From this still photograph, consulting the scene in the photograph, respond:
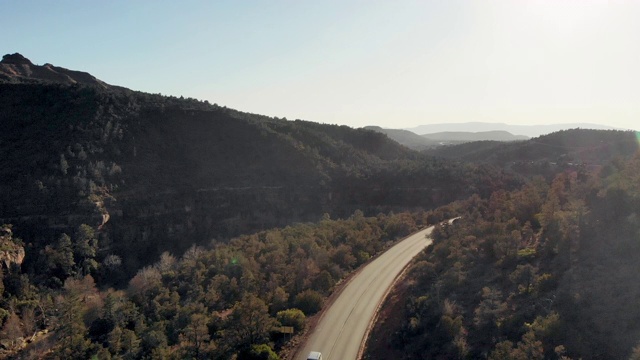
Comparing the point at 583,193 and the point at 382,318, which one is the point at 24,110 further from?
the point at 583,193

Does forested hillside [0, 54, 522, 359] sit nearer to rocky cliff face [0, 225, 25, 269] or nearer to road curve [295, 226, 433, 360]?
rocky cliff face [0, 225, 25, 269]

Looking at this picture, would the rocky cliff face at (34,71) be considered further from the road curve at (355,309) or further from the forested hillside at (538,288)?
the forested hillside at (538,288)

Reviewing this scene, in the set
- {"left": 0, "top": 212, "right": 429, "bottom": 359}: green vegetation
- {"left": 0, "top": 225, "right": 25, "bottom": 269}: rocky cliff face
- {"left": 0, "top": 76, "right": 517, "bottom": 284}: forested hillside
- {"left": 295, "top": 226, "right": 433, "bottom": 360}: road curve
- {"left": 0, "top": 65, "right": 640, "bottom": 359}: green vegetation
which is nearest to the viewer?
{"left": 0, "top": 65, "right": 640, "bottom": 359}: green vegetation

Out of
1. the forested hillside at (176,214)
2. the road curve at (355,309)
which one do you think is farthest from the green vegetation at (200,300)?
the road curve at (355,309)

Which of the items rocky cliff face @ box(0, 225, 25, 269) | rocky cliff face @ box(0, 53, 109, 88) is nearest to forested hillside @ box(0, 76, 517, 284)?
rocky cliff face @ box(0, 225, 25, 269)

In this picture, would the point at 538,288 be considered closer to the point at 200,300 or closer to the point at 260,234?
→ the point at 200,300

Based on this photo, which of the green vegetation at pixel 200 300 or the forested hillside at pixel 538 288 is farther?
the green vegetation at pixel 200 300

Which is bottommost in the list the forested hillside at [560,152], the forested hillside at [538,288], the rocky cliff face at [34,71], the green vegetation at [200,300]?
the green vegetation at [200,300]
